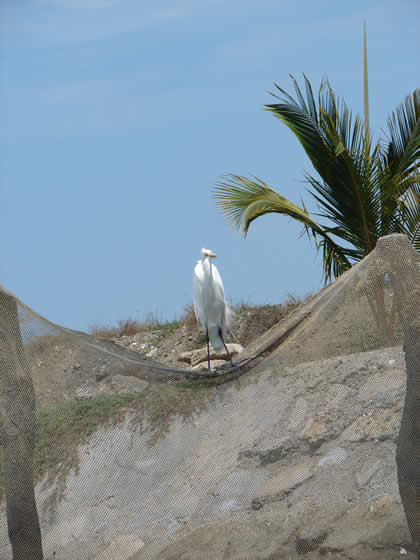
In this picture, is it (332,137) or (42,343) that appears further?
(332,137)

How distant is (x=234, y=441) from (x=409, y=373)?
95cm

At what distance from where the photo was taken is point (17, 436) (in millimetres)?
3967

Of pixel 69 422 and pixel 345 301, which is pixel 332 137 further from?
pixel 69 422

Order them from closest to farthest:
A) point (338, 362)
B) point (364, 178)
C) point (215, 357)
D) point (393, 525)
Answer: point (393, 525) → point (338, 362) → point (364, 178) → point (215, 357)

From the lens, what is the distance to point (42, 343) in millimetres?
4113

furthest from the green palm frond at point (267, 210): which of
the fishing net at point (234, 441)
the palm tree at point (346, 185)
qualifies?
the fishing net at point (234, 441)

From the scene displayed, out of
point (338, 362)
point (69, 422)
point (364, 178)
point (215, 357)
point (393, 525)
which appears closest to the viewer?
point (393, 525)

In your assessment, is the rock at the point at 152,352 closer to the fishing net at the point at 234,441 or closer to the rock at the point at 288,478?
the fishing net at the point at 234,441

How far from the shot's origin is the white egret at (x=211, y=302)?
391 inches

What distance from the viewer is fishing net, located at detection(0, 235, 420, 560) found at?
3445 mm

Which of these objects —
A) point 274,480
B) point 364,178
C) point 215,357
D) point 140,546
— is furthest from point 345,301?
point 215,357

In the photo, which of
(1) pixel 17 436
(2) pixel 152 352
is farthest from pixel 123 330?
(1) pixel 17 436

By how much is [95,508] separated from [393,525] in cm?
152

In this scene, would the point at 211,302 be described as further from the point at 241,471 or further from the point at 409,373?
the point at 409,373
